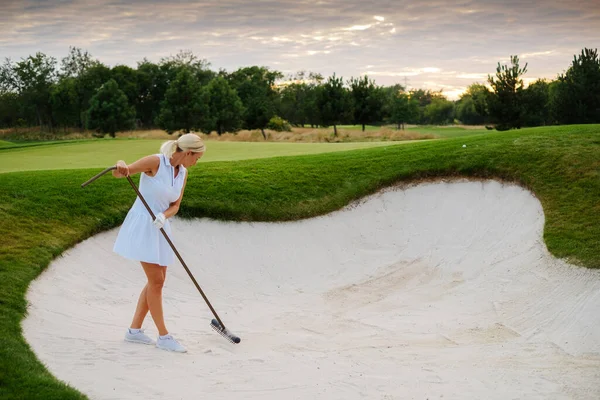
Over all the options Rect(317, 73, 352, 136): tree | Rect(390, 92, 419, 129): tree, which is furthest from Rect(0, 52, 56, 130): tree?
Rect(390, 92, 419, 129): tree

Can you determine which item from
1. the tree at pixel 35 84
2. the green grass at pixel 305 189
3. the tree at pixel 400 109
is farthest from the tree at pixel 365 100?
the green grass at pixel 305 189

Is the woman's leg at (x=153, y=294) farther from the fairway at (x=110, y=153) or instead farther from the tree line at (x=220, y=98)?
the tree line at (x=220, y=98)

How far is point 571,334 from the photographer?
9164mm

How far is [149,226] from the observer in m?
7.83

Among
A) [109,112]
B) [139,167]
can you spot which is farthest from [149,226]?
[109,112]

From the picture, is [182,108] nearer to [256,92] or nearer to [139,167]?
[256,92]

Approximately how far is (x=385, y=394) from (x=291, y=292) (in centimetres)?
479

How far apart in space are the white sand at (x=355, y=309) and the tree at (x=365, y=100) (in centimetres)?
4656

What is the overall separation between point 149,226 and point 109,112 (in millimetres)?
55560

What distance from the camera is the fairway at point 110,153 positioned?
70.6 ft

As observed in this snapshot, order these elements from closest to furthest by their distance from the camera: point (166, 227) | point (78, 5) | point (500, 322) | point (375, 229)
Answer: point (166, 227) < point (500, 322) < point (375, 229) < point (78, 5)

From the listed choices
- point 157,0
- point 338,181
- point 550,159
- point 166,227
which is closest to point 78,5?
point 157,0

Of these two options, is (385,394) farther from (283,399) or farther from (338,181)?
(338,181)

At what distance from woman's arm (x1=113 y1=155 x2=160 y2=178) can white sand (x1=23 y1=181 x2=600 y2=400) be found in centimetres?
228
